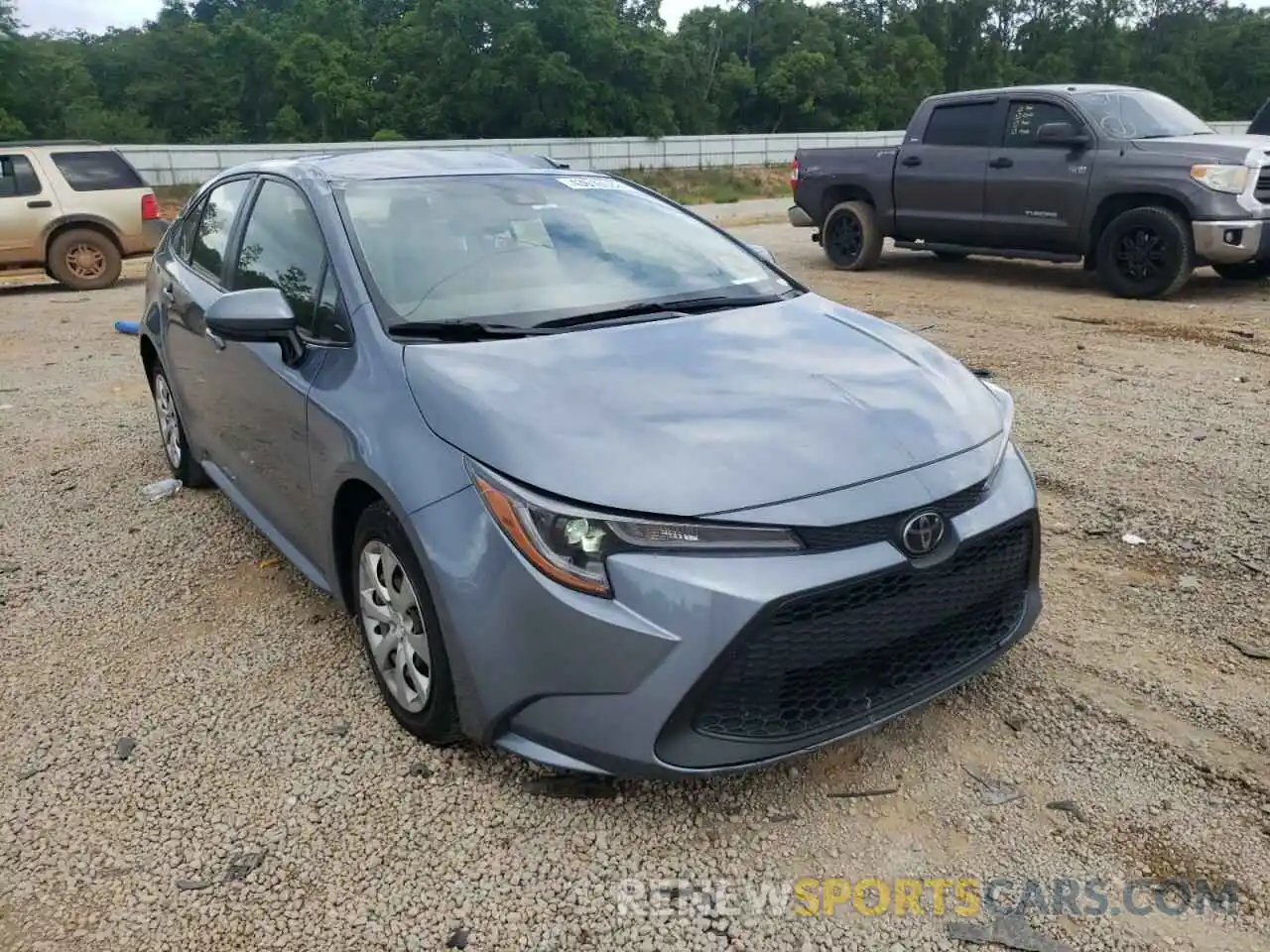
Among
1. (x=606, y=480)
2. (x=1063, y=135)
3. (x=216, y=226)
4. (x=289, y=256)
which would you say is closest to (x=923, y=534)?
(x=606, y=480)

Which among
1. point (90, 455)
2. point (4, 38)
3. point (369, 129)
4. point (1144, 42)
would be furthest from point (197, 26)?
point (1144, 42)

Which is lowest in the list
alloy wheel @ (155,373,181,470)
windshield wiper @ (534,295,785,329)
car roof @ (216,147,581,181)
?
alloy wheel @ (155,373,181,470)

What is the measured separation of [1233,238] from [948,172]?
2807 mm

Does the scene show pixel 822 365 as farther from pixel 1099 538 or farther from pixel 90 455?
pixel 90 455

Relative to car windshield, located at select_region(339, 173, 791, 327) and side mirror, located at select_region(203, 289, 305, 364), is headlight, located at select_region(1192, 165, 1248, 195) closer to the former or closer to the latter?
car windshield, located at select_region(339, 173, 791, 327)

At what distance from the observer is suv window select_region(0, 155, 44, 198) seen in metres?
11.5

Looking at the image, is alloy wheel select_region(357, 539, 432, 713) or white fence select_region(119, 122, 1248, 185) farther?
white fence select_region(119, 122, 1248, 185)

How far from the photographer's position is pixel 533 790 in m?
2.65

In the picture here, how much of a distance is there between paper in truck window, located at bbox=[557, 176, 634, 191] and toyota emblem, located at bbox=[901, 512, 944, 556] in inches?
83.4

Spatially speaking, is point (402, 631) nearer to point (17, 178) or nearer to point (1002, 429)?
point (1002, 429)

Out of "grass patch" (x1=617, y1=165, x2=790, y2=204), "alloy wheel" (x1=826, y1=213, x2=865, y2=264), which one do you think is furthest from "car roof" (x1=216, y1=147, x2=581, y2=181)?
"grass patch" (x1=617, y1=165, x2=790, y2=204)

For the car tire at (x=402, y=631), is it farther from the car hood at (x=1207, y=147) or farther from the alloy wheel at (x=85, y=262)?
the alloy wheel at (x=85, y=262)

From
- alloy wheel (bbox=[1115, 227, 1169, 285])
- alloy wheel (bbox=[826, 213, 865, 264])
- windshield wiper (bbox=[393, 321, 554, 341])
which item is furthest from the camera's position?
alloy wheel (bbox=[826, 213, 865, 264])

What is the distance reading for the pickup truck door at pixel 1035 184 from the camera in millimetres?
9062
